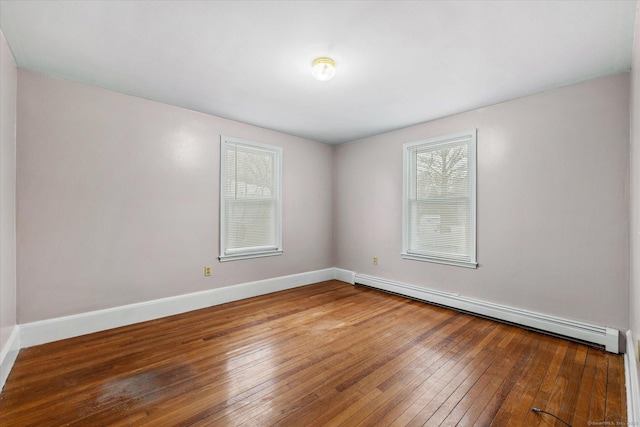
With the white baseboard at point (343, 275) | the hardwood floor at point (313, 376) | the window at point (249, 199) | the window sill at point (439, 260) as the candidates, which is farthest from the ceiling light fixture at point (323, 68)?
the white baseboard at point (343, 275)

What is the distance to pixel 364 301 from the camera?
3859 mm

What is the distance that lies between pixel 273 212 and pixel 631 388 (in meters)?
3.88

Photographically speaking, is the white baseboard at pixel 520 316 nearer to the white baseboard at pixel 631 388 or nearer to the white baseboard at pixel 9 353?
the white baseboard at pixel 631 388

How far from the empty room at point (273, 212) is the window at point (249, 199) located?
33 mm

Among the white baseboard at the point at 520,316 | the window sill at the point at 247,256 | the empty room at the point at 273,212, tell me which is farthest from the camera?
the window sill at the point at 247,256

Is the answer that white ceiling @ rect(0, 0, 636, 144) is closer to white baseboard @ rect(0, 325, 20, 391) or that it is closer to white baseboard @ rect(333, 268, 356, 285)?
white baseboard @ rect(0, 325, 20, 391)

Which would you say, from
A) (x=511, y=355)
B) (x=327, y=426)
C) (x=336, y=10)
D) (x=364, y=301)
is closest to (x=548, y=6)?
(x=336, y=10)

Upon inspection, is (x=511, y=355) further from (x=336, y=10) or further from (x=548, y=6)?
(x=336, y=10)

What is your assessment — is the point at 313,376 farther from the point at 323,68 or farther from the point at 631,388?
the point at 323,68

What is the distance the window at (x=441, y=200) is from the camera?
11.4 feet

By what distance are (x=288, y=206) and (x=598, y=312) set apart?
3.76m

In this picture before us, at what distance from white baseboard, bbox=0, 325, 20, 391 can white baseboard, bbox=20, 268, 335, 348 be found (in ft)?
0.28

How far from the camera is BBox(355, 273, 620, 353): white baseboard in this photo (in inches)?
98.4

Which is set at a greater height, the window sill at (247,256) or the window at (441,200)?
the window at (441,200)
